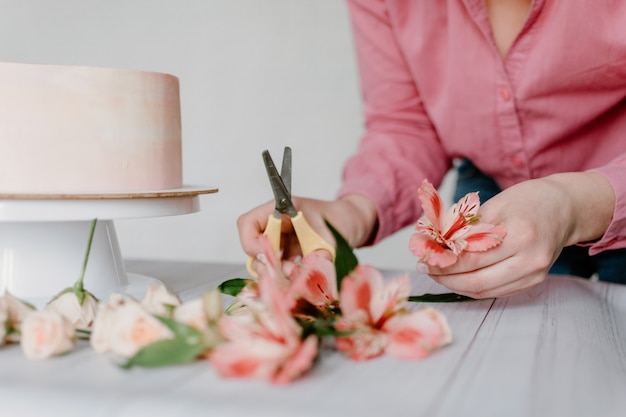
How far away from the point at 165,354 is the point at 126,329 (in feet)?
0.11

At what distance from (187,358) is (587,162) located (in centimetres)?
66

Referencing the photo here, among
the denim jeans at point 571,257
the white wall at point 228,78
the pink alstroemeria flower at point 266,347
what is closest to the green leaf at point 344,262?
the pink alstroemeria flower at point 266,347

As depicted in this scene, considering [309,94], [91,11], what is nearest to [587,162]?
→ [309,94]

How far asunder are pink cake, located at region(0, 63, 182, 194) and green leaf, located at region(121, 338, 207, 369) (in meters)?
0.21

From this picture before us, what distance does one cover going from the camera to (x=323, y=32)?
6.36 ft

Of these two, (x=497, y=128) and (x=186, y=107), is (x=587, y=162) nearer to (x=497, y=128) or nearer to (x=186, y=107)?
(x=497, y=128)

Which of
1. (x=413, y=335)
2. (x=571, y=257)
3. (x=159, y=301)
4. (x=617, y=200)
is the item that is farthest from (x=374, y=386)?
(x=571, y=257)

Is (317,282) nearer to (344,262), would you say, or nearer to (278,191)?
(344,262)

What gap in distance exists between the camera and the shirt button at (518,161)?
0.88m

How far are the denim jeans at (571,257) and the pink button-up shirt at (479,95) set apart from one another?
0.04 m

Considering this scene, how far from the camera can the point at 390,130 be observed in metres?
0.98

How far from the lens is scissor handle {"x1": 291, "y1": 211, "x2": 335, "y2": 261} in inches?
23.8

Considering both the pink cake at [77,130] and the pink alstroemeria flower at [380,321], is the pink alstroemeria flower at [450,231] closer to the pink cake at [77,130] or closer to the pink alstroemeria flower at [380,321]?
the pink alstroemeria flower at [380,321]

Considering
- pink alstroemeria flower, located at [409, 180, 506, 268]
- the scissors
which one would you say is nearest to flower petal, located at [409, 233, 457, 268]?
pink alstroemeria flower, located at [409, 180, 506, 268]
